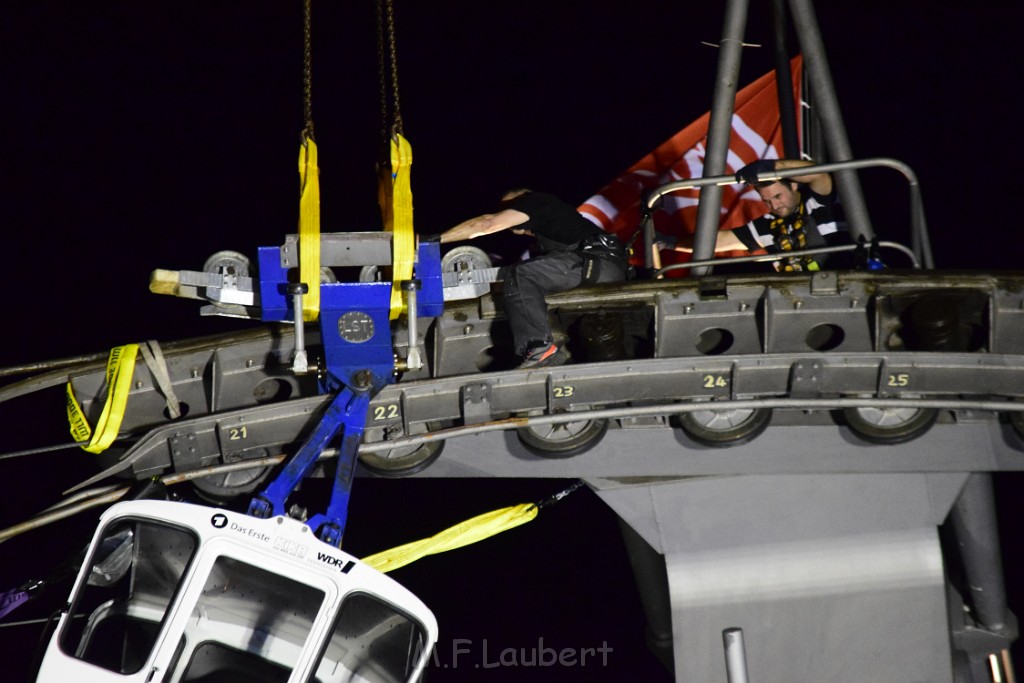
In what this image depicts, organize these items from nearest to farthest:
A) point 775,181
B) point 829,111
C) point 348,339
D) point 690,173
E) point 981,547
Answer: point 348,339 < point 775,181 < point 981,547 < point 829,111 < point 690,173

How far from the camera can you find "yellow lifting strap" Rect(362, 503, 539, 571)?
7.50m

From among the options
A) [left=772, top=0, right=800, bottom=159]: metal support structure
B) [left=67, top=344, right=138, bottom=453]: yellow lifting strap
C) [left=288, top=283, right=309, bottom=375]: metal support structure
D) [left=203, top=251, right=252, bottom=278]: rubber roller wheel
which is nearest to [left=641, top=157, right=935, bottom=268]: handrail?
[left=288, top=283, right=309, bottom=375]: metal support structure

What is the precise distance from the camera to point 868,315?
7.31m

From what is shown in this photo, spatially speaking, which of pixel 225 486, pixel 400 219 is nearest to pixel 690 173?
pixel 400 219

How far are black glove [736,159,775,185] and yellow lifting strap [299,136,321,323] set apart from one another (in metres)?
2.40

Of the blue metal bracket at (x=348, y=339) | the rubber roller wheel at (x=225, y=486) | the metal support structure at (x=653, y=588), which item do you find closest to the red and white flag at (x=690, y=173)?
the metal support structure at (x=653, y=588)

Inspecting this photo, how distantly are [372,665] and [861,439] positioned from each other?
10.8 feet

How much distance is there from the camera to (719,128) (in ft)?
29.2

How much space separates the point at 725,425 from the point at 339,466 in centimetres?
239

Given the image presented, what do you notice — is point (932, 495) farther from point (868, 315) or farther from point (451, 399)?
point (451, 399)

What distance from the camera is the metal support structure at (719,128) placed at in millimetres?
8633

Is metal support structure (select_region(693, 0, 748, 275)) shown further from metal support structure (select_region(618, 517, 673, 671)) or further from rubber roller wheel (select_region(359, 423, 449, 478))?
rubber roller wheel (select_region(359, 423, 449, 478))

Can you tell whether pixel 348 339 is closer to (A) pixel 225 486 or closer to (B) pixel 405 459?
(B) pixel 405 459

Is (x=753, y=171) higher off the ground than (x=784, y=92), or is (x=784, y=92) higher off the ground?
(x=784, y=92)
